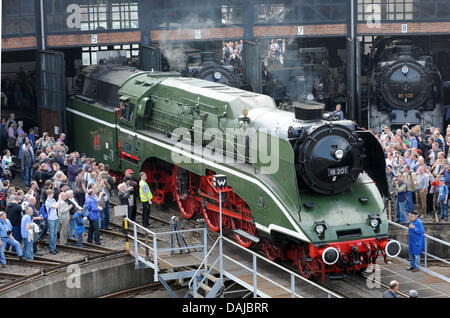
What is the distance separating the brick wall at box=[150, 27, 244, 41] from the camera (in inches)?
1120

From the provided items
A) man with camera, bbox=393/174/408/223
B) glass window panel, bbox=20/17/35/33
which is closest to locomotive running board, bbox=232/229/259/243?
man with camera, bbox=393/174/408/223

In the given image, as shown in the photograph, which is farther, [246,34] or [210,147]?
[246,34]

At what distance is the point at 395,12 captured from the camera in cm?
2892

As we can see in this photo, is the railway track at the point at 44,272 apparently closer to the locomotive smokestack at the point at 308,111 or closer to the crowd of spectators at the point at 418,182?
the locomotive smokestack at the point at 308,111

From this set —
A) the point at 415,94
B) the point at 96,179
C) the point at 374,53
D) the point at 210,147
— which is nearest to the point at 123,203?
the point at 96,179

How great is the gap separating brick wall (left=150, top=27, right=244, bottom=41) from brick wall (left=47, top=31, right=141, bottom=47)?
2.25 ft

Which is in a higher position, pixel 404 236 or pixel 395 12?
pixel 395 12

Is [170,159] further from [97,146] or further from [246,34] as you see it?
[246,34]

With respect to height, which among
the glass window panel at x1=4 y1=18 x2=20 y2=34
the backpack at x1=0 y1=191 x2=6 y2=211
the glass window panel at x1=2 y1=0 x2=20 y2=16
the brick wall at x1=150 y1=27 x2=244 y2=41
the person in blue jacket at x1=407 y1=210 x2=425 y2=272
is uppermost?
the glass window panel at x1=2 y1=0 x2=20 y2=16

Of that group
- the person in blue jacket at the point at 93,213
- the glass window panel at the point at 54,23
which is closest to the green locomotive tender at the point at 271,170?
the person in blue jacket at the point at 93,213

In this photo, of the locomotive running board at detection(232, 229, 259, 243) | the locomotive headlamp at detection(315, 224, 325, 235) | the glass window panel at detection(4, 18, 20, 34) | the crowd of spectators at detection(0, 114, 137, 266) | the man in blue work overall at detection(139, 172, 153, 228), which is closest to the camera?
the locomotive headlamp at detection(315, 224, 325, 235)

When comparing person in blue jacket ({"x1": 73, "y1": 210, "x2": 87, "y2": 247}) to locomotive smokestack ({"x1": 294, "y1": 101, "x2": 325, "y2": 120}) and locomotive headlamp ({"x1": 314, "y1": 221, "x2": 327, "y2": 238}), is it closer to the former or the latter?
locomotive smokestack ({"x1": 294, "y1": 101, "x2": 325, "y2": 120})

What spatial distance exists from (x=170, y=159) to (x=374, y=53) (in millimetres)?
13295

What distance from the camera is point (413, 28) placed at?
28.8m
